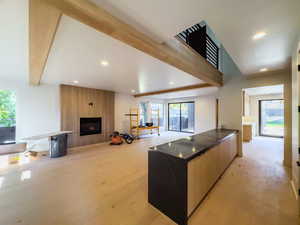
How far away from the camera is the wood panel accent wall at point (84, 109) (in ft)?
16.0

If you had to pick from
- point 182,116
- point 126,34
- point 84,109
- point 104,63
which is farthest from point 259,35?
point 182,116

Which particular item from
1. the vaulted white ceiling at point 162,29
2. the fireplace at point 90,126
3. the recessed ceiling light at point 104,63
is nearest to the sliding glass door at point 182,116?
the fireplace at point 90,126

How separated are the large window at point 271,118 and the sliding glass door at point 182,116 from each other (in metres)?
3.83

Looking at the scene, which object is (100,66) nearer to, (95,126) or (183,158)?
(183,158)

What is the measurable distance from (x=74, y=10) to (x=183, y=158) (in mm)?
1892

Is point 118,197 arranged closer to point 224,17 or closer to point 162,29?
point 162,29

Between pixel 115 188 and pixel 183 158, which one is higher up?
pixel 183 158

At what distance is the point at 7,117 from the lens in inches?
166

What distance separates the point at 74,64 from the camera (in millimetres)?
2869

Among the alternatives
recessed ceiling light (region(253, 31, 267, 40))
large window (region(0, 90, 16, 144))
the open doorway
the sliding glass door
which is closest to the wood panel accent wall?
large window (region(0, 90, 16, 144))

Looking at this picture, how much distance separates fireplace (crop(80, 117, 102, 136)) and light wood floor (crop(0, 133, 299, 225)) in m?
2.20

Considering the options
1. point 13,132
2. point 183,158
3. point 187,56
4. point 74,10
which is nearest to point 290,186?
point 183,158

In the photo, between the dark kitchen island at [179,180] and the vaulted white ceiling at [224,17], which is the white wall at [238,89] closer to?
the vaulted white ceiling at [224,17]

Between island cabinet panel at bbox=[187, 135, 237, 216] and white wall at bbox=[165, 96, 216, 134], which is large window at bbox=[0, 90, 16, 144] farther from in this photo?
white wall at bbox=[165, 96, 216, 134]
